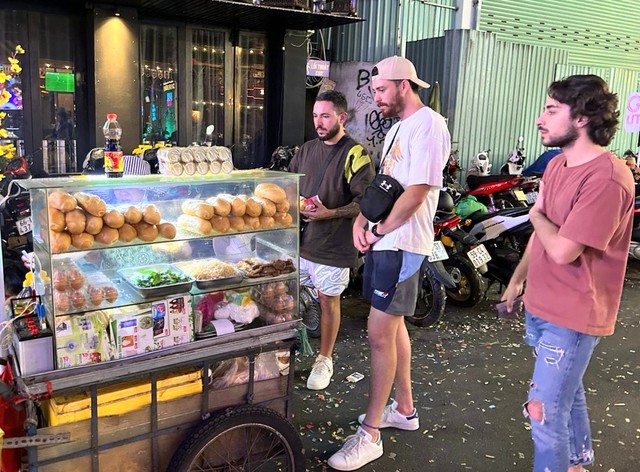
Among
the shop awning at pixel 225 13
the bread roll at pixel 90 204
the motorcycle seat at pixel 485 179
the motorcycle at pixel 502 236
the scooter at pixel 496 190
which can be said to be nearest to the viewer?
the bread roll at pixel 90 204

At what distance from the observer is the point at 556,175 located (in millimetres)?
2465

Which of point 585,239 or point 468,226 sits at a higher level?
point 585,239

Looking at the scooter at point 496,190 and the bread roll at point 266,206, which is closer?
the bread roll at point 266,206

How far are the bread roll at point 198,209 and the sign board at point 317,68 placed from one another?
5.64 meters

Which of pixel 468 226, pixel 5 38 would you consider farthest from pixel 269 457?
pixel 5 38

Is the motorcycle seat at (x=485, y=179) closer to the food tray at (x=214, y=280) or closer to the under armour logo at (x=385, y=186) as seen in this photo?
the under armour logo at (x=385, y=186)

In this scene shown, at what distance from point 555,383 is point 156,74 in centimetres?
611

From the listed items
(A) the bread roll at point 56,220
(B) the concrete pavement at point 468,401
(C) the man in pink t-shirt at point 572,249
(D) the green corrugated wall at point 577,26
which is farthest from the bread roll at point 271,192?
(D) the green corrugated wall at point 577,26

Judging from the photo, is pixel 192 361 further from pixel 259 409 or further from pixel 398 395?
pixel 398 395

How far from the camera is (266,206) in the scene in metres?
2.86

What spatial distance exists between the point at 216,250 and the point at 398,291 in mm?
946

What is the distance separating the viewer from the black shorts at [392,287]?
2.94 m

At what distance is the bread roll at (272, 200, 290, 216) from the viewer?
2.91m

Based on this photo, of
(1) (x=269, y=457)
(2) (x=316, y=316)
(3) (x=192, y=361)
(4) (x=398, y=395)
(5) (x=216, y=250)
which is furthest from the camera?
(2) (x=316, y=316)
